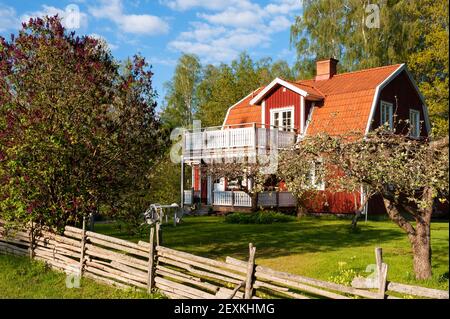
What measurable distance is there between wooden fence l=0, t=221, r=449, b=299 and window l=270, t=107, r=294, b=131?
47.9 feet

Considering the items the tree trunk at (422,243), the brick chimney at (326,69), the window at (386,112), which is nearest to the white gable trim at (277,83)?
the brick chimney at (326,69)

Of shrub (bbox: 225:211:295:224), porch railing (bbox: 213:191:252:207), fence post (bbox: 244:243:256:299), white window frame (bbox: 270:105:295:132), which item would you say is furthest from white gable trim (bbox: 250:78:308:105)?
fence post (bbox: 244:243:256:299)

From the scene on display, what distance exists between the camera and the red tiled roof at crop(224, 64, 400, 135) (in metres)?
21.2

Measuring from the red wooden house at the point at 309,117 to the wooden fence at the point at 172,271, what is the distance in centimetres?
1023

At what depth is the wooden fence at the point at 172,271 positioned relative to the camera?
22.9 feet

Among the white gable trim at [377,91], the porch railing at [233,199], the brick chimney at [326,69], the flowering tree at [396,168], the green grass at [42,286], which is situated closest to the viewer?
the flowering tree at [396,168]

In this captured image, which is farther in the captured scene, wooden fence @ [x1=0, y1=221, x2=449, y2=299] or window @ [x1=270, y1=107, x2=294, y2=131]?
window @ [x1=270, y1=107, x2=294, y2=131]

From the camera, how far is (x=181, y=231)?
16984 mm

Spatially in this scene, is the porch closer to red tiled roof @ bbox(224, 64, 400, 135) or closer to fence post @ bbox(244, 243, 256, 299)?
red tiled roof @ bbox(224, 64, 400, 135)

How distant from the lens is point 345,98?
22344 mm

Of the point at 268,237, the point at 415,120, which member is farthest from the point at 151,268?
the point at 415,120

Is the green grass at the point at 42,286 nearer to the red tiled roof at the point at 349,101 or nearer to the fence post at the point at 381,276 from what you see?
the fence post at the point at 381,276
